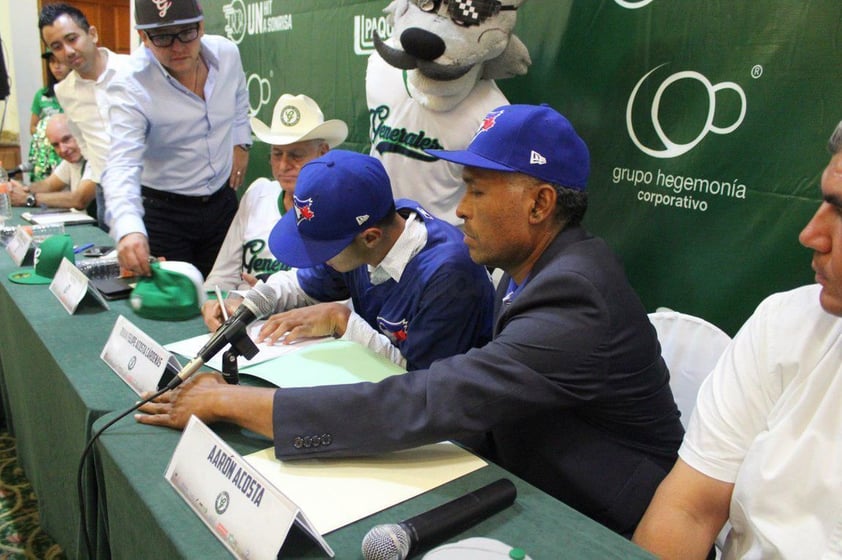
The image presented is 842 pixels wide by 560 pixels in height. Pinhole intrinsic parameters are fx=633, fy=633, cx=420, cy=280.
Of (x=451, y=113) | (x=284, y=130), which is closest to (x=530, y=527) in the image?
(x=451, y=113)

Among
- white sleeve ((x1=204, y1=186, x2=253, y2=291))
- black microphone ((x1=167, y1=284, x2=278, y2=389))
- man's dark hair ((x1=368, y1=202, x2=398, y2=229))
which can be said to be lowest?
white sleeve ((x1=204, y1=186, x2=253, y2=291))

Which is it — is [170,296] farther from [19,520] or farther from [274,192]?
[19,520]

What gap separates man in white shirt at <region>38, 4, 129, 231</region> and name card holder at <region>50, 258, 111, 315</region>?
140cm

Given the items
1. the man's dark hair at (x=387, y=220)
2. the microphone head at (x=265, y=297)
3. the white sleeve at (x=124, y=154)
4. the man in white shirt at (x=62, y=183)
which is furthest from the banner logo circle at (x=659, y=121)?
the man in white shirt at (x=62, y=183)

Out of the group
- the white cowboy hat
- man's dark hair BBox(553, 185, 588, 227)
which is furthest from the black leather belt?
man's dark hair BBox(553, 185, 588, 227)

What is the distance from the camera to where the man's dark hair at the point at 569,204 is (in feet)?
3.44

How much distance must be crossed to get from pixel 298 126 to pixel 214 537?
166 cm

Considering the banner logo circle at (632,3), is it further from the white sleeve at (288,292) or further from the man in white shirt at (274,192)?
the white sleeve at (288,292)

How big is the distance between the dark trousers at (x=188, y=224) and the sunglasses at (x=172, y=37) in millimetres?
578

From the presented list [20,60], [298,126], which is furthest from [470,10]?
[20,60]

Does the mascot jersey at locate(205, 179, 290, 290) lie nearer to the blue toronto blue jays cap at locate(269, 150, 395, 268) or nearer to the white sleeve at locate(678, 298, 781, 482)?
the blue toronto blue jays cap at locate(269, 150, 395, 268)

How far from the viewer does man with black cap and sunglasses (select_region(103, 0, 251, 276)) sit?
1.87m

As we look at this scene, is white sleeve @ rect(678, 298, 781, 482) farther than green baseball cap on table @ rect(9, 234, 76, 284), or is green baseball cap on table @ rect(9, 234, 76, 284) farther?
green baseball cap on table @ rect(9, 234, 76, 284)

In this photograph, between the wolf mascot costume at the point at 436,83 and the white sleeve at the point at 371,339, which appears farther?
the wolf mascot costume at the point at 436,83
